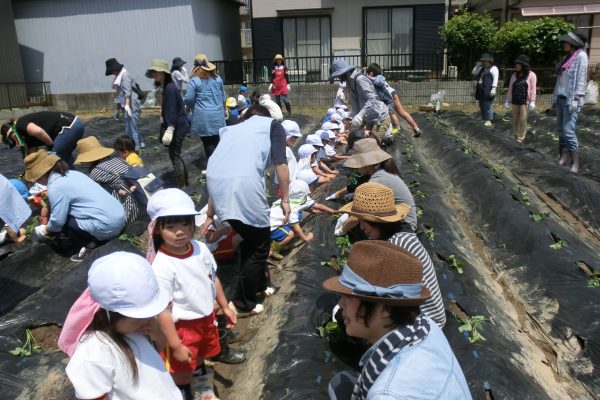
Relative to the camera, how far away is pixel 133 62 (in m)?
18.2

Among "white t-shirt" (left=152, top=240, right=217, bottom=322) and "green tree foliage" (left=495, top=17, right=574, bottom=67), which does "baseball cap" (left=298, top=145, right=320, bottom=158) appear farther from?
"green tree foliage" (left=495, top=17, right=574, bottom=67)

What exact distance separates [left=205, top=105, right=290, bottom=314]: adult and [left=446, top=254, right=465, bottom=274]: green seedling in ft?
5.29

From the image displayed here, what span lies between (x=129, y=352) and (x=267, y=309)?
240 cm

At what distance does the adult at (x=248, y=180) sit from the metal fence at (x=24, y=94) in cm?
1638

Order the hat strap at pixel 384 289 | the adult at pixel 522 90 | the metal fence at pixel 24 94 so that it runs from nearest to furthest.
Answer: the hat strap at pixel 384 289 → the adult at pixel 522 90 → the metal fence at pixel 24 94

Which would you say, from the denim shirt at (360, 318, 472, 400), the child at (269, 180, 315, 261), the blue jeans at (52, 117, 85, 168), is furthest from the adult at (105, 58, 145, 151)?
the denim shirt at (360, 318, 472, 400)

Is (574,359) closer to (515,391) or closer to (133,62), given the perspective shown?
(515,391)

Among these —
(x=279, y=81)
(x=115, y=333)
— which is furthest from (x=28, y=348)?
(x=279, y=81)

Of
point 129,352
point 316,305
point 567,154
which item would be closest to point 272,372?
point 316,305

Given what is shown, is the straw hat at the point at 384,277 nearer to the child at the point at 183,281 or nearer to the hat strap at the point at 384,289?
the hat strap at the point at 384,289

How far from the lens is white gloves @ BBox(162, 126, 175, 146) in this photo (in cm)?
648

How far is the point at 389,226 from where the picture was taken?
2.96 metres

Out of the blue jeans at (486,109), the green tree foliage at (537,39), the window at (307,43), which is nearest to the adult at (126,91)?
the blue jeans at (486,109)

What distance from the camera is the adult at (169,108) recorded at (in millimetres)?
6391
